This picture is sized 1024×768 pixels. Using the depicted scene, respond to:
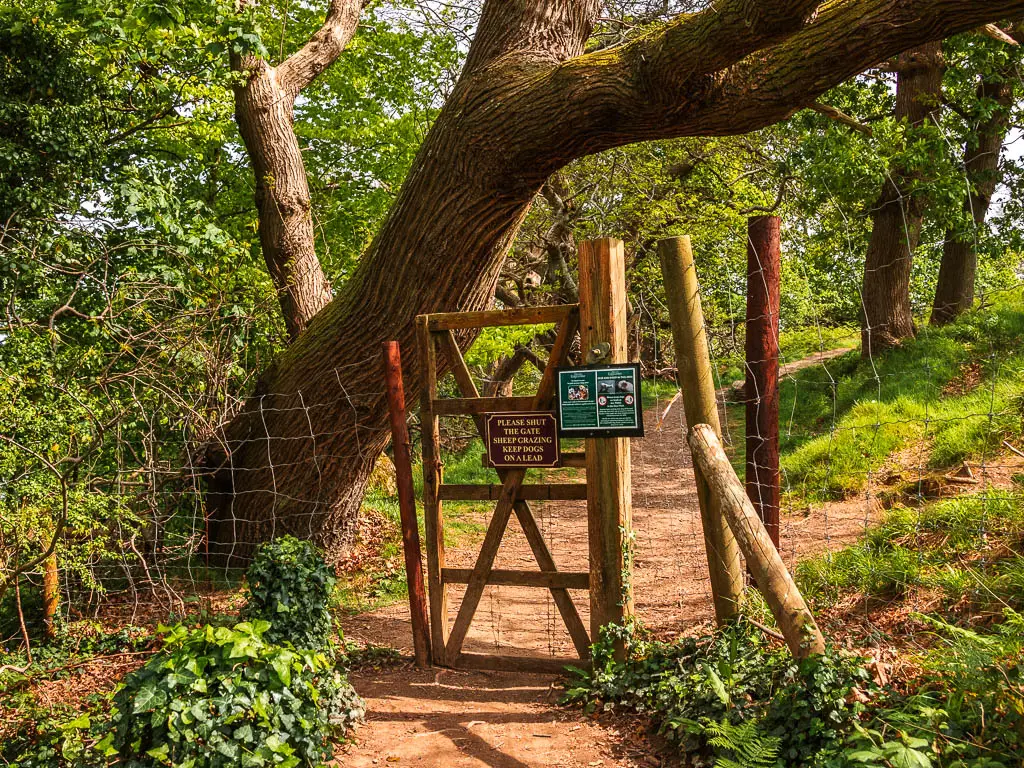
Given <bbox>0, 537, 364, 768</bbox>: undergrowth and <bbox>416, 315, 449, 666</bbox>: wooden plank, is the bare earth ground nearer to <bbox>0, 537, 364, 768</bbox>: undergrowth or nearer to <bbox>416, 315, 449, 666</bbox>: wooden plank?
<bbox>416, 315, 449, 666</bbox>: wooden plank

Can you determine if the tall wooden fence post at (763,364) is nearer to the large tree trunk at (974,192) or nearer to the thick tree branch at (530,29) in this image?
the thick tree branch at (530,29)

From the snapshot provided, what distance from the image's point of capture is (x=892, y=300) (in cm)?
1239

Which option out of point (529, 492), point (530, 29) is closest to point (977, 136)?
point (530, 29)

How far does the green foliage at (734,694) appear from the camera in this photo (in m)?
3.47

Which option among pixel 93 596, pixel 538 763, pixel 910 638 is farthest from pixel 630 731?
pixel 93 596

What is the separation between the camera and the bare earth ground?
4.41m

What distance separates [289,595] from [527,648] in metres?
Result: 2.03

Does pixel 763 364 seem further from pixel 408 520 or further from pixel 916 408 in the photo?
pixel 916 408

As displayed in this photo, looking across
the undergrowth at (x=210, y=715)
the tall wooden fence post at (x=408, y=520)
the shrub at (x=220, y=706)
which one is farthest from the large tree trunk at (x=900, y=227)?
the shrub at (x=220, y=706)

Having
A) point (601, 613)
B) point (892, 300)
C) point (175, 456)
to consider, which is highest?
point (892, 300)

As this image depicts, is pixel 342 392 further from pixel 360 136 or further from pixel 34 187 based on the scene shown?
pixel 360 136

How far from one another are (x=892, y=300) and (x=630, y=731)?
10.1 meters

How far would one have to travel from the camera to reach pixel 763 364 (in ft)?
15.0

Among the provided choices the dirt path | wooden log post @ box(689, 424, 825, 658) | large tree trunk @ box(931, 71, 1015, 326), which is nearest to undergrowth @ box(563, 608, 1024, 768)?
wooden log post @ box(689, 424, 825, 658)
